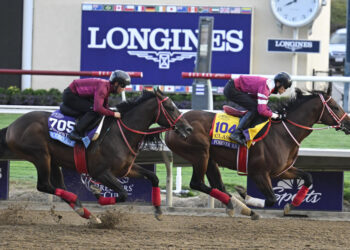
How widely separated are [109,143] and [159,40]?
1045 cm

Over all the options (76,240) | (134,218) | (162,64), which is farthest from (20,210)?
(162,64)

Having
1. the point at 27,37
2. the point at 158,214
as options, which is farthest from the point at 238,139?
the point at 27,37

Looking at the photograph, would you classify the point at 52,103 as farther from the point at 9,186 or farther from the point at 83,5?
the point at 83,5

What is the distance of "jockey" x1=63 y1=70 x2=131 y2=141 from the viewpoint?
22.9 feet

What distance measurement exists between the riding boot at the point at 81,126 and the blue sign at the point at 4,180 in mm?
1878

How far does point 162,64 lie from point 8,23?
3851mm

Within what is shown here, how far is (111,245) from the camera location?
5855mm

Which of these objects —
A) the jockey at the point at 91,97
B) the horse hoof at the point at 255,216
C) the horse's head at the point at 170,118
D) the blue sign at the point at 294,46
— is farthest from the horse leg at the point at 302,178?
the blue sign at the point at 294,46

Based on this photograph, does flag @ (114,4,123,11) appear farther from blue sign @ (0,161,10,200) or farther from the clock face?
blue sign @ (0,161,10,200)

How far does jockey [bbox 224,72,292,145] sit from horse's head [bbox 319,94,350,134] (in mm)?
426

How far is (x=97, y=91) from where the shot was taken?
698 centimetres

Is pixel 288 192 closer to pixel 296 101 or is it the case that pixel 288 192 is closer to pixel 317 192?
pixel 317 192

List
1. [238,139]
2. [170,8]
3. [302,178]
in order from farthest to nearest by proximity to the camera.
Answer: [170,8], [302,178], [238,139]

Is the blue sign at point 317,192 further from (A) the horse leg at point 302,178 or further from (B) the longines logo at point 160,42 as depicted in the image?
(B) the longines logo at point 160,42
